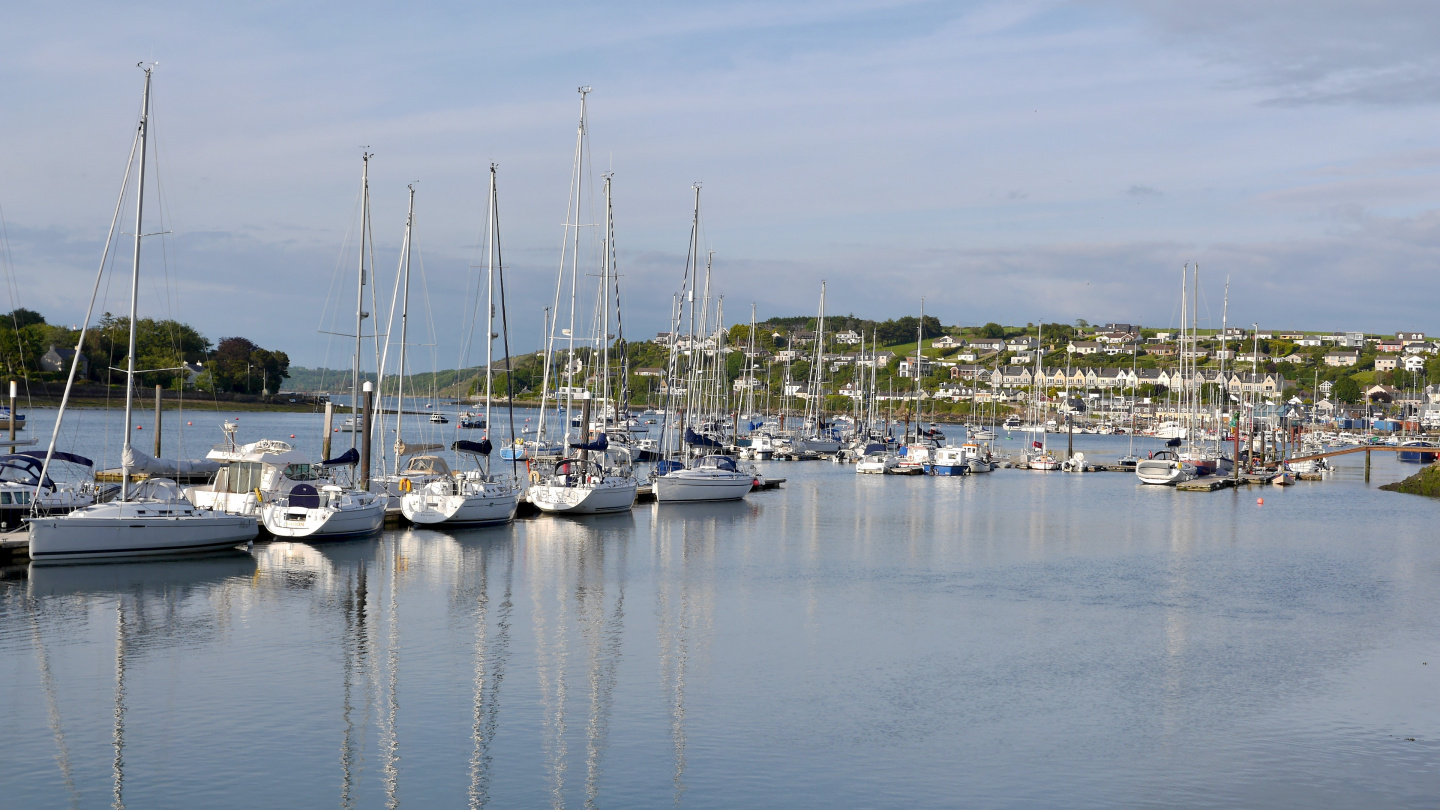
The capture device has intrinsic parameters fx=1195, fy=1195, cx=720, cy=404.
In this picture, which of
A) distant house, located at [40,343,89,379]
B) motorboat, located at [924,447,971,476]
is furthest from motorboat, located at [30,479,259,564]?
distant house, located at [40,343,89,379]

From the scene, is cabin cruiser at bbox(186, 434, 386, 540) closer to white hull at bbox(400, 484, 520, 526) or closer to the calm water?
the calm water

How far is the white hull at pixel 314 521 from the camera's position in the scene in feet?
119

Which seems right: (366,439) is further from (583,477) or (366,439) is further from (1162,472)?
(1162,472)

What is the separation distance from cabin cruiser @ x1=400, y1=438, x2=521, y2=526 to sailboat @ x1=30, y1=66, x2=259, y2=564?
7.53 meters

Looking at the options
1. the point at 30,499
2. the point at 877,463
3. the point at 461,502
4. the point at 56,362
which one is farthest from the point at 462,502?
the point at 56,362

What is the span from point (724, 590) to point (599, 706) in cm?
1236

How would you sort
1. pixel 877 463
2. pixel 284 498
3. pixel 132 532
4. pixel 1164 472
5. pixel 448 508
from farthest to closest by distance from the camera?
pixel 877 463, pixel 1164 472, pixel 448 508, pixel 284 498, pixel 132 532

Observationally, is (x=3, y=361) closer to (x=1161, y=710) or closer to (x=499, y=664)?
(x=499, y=664)

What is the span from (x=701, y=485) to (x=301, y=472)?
19.1 metres

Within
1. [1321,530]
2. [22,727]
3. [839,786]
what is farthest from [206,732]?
[1321,530]

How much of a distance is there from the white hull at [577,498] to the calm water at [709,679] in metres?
5.69

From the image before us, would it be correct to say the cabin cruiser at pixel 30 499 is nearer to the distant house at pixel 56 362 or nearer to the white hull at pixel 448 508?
the white hull at pixel 448 508

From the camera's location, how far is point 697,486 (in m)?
55.1

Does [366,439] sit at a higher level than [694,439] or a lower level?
higher
